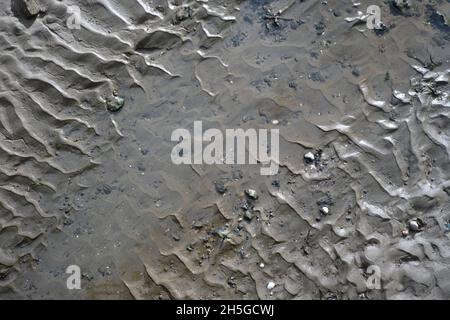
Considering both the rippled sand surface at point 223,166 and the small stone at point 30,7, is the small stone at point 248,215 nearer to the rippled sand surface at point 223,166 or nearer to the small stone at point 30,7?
the rippled sand surface at point 223,166

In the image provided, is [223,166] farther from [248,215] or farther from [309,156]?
[309,156]

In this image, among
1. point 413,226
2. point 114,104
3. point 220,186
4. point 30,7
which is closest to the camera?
point 413,226

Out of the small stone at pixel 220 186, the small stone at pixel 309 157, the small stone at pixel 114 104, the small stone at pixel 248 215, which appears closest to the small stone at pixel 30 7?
the small stone at pixel 114 104

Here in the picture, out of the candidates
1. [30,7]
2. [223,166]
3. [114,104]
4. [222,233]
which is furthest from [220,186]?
[30,7]

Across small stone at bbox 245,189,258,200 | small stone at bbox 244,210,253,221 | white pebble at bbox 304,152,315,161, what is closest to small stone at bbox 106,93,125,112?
small stone at bbox 245,189,258,200

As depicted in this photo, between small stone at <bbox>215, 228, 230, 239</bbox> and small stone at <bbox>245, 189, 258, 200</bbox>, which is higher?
small stone at <bbox>245, 189, 258, 200</bbox>

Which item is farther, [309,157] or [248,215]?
[309,157]

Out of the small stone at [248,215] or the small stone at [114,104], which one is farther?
the small stone at [114,104]

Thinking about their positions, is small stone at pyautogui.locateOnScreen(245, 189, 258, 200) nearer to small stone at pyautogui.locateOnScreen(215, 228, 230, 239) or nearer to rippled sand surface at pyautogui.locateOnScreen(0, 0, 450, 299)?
rippled sand surface at pyautogui.locateOnScreen(0, 0, 450, 299)

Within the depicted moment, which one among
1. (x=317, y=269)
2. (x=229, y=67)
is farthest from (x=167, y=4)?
(x=317, y=269)

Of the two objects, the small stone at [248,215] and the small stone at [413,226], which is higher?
the small stone at [248,215]
